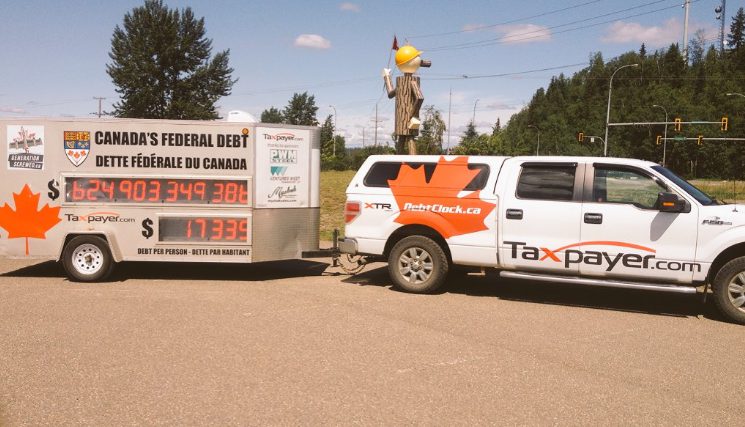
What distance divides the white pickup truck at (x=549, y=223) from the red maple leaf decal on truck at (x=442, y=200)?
0.05 feet

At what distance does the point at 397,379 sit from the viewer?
543cm

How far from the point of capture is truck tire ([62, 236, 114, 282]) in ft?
32.3

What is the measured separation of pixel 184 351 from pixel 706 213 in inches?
242

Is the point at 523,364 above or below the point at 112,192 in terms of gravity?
below

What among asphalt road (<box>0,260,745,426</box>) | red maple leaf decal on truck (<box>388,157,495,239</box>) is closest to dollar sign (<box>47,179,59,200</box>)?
asphalt road (<box>0,260,745,426</box>)

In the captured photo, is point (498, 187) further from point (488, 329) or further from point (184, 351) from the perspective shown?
point (184, 351)

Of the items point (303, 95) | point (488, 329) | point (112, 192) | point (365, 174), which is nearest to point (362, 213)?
point (365, 174)

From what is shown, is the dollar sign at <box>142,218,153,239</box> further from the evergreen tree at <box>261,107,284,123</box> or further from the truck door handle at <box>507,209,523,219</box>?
the evergreen tree at <box>261,107,284,123</box>

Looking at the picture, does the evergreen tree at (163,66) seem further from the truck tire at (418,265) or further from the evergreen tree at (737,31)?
the evergreen tree at (737,31)

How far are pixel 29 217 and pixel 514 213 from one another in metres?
7.23

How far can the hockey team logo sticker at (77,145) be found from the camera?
9.87m

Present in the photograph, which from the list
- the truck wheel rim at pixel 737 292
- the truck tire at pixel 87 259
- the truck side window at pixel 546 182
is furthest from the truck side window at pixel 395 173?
the truck tire at pixel 87 259

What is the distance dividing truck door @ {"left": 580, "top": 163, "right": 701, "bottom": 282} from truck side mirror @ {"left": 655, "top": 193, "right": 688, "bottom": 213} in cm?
6

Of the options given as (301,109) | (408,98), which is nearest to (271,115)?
(301,109)
